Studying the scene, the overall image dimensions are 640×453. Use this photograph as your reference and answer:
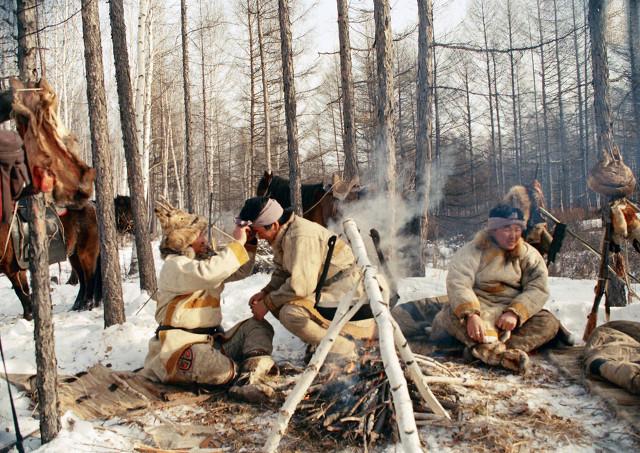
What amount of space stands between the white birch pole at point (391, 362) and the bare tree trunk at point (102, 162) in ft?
12.0

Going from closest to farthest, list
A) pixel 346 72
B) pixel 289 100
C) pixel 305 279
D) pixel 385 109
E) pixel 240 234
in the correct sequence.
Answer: pixel 240 234
pixel 305 279
pixel 385 109
pixel 289 100
pixel 346 72

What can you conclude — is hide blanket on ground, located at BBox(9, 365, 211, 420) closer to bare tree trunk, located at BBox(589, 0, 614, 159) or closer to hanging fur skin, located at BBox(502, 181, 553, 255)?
hanging fur skin, located at BBox(502, 181, 553, 255)

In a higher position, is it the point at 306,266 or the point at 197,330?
the point at 306,266

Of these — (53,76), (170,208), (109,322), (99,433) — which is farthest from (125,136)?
(53,76)

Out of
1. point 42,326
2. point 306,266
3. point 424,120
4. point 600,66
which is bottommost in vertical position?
point 42,326

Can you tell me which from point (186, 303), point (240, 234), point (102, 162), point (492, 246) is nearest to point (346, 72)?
point (102, 162)

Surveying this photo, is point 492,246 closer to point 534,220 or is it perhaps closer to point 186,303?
point 534,220

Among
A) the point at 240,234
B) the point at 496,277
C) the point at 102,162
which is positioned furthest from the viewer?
the point at 102,162

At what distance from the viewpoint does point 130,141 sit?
718cm

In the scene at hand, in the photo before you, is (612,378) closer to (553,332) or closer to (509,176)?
(553,332)

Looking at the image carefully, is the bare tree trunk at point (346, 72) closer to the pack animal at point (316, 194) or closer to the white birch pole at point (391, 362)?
the pack animal at point (316, 194)

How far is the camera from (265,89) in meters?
19.1

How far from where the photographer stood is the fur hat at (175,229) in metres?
3.67

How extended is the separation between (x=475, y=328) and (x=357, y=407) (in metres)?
1.52
